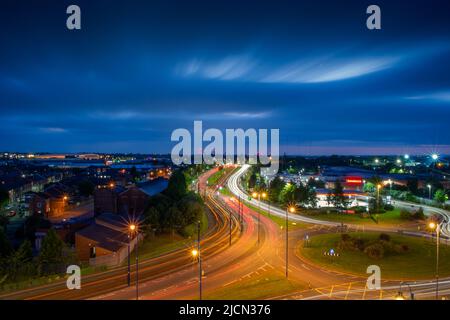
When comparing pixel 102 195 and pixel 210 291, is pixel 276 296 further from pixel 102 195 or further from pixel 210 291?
pixel 102 195

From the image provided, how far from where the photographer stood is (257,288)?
1948cm

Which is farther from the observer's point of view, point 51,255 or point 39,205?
point 39,205

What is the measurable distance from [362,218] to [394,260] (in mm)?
18191

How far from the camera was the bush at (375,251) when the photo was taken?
2579 cm

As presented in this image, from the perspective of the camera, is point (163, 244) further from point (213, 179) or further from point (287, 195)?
point (213, 179)

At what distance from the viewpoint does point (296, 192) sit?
50.6 m

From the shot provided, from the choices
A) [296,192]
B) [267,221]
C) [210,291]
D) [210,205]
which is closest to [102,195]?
[210,205]

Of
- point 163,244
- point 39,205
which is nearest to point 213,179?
point 39,205

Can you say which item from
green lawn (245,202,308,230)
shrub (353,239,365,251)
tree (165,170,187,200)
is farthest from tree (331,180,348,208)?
tree (165,170,187,200)

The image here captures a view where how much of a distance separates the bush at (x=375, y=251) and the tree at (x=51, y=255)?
68.2 ft

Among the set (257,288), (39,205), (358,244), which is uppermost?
(39,205)

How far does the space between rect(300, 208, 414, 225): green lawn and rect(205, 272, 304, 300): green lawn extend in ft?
74.3

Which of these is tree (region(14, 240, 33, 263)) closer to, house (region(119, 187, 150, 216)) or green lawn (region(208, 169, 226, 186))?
house (region(119, 187, 150, 216))
